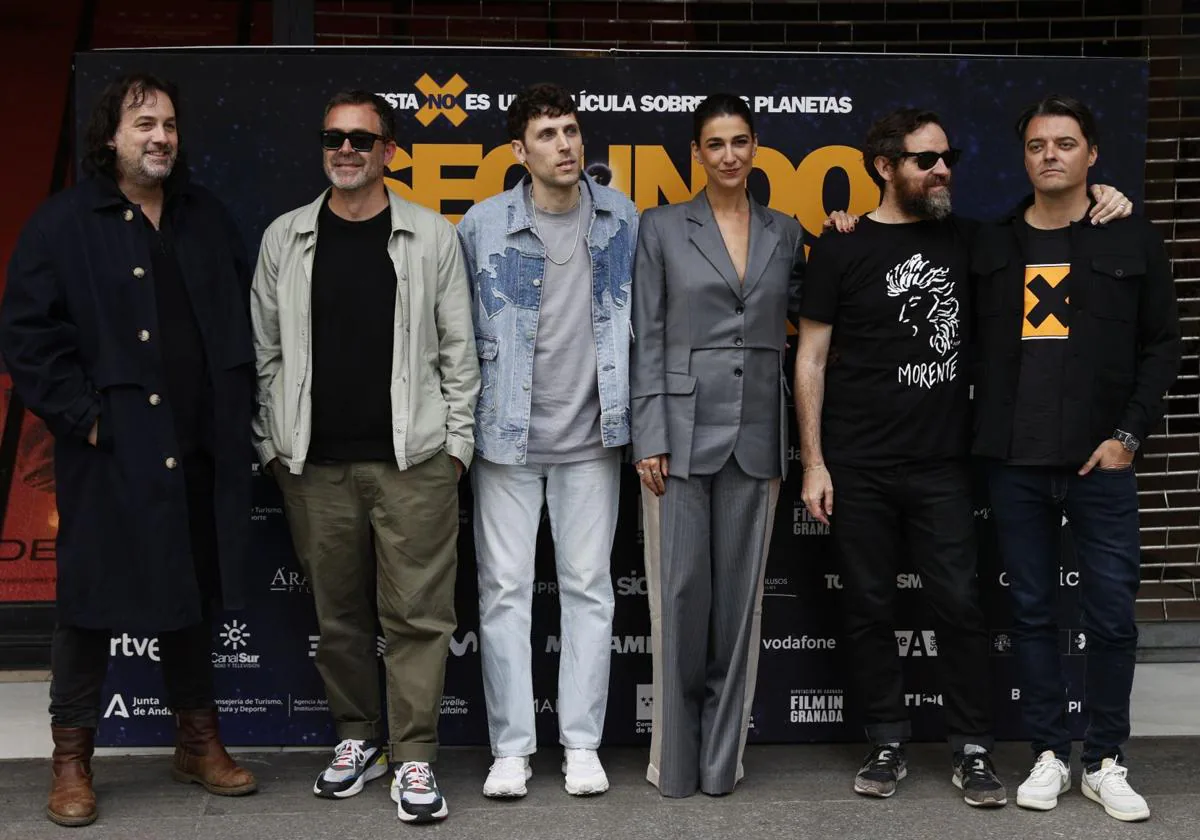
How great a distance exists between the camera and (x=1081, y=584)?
469cm

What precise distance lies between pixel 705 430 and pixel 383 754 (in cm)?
157

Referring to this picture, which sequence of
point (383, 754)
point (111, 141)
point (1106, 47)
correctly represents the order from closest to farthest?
1. point (111, 141)
2. point (383, 754)
3. point (1106, 47)

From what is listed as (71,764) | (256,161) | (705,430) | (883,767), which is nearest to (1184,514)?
(883,767)

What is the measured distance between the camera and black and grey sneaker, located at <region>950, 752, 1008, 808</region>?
4.60 meters

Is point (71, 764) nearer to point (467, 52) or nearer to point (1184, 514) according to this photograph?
point (467, 52)

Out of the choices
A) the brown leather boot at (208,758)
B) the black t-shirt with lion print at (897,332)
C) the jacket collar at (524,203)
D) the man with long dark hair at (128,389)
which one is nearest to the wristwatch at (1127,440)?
the black t-shirt with lion print at (897,332)

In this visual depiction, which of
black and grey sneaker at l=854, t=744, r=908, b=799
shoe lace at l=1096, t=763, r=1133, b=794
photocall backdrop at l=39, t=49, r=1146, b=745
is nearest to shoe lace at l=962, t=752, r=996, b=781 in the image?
black and grey sneaker at l=854, t=744, r=908, b=799

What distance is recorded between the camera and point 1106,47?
635 centimetres

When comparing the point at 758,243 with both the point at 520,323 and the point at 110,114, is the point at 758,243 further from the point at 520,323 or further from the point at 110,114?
the point at 110,114

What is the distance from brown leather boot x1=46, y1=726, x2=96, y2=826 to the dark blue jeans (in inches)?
117

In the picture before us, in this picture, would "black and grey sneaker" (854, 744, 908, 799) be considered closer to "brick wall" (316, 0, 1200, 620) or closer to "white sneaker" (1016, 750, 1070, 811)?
"white sneaker" (1016, 750, 1070, 811)

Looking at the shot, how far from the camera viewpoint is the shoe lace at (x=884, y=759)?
474cm

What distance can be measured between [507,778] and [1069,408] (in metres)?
2.13

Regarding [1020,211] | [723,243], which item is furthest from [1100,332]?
[723,243]
